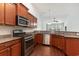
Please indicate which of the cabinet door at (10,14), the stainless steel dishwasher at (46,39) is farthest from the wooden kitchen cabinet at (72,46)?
the stainless steel dishwasher at (46,39)

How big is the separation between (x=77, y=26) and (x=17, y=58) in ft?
41.1

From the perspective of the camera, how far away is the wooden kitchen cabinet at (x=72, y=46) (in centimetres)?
461

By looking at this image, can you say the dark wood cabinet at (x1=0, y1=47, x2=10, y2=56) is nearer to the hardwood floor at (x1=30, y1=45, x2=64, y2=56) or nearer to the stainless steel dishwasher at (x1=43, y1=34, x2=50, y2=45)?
the hardwood floor at (x1=30, y1=45, x2=64, y2=56)

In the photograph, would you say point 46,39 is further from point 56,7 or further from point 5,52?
point 5,52

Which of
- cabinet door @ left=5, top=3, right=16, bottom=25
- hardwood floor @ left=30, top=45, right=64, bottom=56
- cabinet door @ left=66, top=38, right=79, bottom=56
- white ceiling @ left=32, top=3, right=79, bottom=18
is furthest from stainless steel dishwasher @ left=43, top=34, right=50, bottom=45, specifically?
cabinet door @ left=5, top=3, right=16, bottom=25

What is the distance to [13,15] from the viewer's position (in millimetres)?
4316

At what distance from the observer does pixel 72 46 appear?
482cm

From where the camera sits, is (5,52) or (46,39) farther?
(46,39)

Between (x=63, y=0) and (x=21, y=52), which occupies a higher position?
(x=63, y=0)

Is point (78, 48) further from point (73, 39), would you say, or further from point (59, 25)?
point (59, 25)

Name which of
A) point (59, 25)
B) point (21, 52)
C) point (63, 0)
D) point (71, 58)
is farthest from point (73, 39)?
point (59, 25)

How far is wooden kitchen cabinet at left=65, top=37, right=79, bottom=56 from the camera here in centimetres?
461

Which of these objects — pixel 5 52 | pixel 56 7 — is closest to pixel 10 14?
pixel 5 52

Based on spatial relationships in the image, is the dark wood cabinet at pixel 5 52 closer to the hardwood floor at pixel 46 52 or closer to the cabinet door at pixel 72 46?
the cabinet door at pixel 72 46
